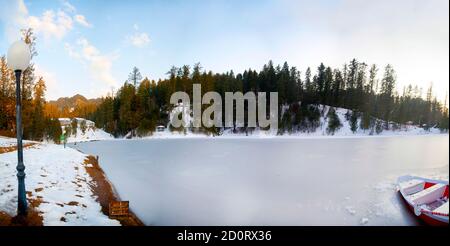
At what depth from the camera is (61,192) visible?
154 inches

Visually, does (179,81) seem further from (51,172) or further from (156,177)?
(51,172)

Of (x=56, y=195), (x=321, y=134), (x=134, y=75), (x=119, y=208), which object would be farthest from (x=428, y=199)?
(x=321, y=134)

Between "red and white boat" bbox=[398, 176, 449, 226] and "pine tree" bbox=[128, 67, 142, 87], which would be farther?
"pine tree" bbox=[128, 67, 142, 87]

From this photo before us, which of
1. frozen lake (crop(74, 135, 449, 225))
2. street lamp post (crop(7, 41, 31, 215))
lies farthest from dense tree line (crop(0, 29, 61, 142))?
frozen lake (crop(74, 135, 449, 225))

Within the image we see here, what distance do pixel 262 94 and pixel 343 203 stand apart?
2982mm

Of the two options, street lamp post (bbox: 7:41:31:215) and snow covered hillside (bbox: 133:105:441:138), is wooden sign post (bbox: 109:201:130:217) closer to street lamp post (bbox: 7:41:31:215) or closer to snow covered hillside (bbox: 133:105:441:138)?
street lamp post (bbox: 7:41:31:215)

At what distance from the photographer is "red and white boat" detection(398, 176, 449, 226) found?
104 inches

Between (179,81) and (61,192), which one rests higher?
(179,81)

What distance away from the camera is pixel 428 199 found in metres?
3.51

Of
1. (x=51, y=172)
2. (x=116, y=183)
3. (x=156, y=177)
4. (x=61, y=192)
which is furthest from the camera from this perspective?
(x=156, y=177)

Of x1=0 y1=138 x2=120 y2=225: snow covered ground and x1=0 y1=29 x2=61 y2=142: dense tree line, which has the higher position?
x1=0 y1=29 x2=61 y2=142: dense tree line

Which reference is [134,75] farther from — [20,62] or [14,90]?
[14,90]
